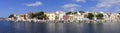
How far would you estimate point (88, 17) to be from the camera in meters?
200

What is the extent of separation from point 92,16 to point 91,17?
0.97 metres

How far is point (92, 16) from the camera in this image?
199m

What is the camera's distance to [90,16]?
200 meters

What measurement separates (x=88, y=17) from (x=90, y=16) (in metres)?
1.42

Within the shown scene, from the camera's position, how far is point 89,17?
19875 centimetres

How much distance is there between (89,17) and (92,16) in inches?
79.2

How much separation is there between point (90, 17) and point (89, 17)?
64cm

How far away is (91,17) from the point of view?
198750 mm

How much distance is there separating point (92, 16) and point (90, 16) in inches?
54.3

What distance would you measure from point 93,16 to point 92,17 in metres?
2.48

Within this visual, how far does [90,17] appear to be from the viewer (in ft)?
651

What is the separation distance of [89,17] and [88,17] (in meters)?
1.03

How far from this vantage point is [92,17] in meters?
196
